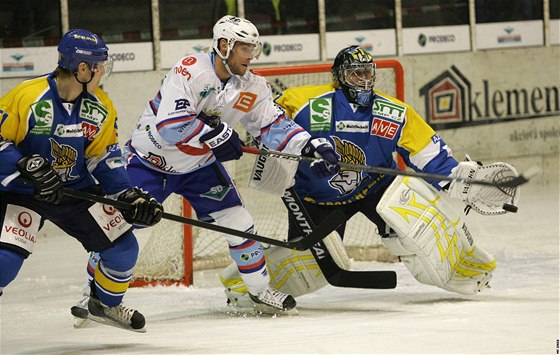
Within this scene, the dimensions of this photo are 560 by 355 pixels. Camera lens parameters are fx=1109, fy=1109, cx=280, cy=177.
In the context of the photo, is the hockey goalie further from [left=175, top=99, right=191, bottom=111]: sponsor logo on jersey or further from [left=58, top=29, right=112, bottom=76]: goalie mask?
[left=58, top=29, right=112, bottom=76]: goalie mask

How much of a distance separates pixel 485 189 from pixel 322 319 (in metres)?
0.93

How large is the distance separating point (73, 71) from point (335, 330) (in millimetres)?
1325

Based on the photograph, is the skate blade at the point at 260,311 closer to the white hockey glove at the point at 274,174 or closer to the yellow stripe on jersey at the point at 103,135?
the white hockey glove at the point at 274,174

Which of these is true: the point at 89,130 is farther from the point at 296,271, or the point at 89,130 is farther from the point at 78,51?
the point at 296,271

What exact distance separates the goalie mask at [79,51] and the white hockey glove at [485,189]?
64.7 inches

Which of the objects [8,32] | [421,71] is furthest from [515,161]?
[8,32]

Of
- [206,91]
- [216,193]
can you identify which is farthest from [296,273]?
[206,91]

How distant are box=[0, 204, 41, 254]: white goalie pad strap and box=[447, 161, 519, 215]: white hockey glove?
181cm

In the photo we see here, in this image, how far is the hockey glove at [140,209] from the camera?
152 inches

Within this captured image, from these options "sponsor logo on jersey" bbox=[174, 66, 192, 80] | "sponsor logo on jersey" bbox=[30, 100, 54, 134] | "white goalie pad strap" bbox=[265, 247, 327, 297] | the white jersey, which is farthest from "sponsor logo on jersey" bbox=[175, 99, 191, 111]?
"white goalie pad strap" bbox=[265, 247, 327, 297]

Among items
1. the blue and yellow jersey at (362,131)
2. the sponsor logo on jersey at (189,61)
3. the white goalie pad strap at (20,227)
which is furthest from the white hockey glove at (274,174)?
the white goalie pad strap at (20,227)

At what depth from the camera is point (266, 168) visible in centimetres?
477

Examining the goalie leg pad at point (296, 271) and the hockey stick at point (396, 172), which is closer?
the hockey stick at point (396, 172)

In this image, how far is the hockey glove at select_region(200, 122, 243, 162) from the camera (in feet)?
14.0
